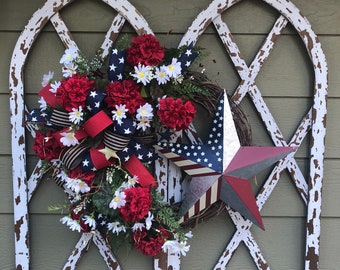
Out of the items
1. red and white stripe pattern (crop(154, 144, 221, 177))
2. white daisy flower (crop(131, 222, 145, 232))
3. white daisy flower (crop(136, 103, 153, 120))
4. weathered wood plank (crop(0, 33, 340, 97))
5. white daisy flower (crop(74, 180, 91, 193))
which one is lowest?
white daisy flower (crop(131, 222, 145, 232))

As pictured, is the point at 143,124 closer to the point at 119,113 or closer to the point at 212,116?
the point at 119,113

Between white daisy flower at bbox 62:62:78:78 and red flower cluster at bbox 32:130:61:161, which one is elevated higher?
white daisy flower at bbox 62:62:78:78

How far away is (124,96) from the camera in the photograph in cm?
99

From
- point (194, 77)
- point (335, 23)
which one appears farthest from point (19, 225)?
point (335, 23)

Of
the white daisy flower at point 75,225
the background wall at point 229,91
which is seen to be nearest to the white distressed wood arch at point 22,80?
the background wall at point 229,91

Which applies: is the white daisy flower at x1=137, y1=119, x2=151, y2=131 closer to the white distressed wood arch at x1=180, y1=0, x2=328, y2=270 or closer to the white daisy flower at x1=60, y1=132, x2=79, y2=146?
the white daisy flower at x1=60, y1=132, x2=79, y2=146

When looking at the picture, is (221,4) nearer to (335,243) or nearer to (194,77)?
(194,77)

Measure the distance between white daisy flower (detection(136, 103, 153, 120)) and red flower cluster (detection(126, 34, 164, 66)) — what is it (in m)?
0.11

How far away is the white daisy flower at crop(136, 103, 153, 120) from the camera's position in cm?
100

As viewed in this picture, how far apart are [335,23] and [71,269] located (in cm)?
111

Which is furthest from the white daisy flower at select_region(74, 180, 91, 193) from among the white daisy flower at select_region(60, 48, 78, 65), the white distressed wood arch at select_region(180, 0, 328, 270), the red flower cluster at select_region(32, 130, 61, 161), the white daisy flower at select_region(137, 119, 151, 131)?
the white distressed wood arch at select_region(180, 0, 328, 270)

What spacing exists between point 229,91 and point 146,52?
0.31 meters

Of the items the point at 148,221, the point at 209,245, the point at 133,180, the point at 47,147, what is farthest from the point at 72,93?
the point at 209,245

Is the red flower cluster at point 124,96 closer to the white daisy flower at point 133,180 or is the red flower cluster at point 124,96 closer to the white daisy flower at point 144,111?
the white daisy flower at point 144,111
